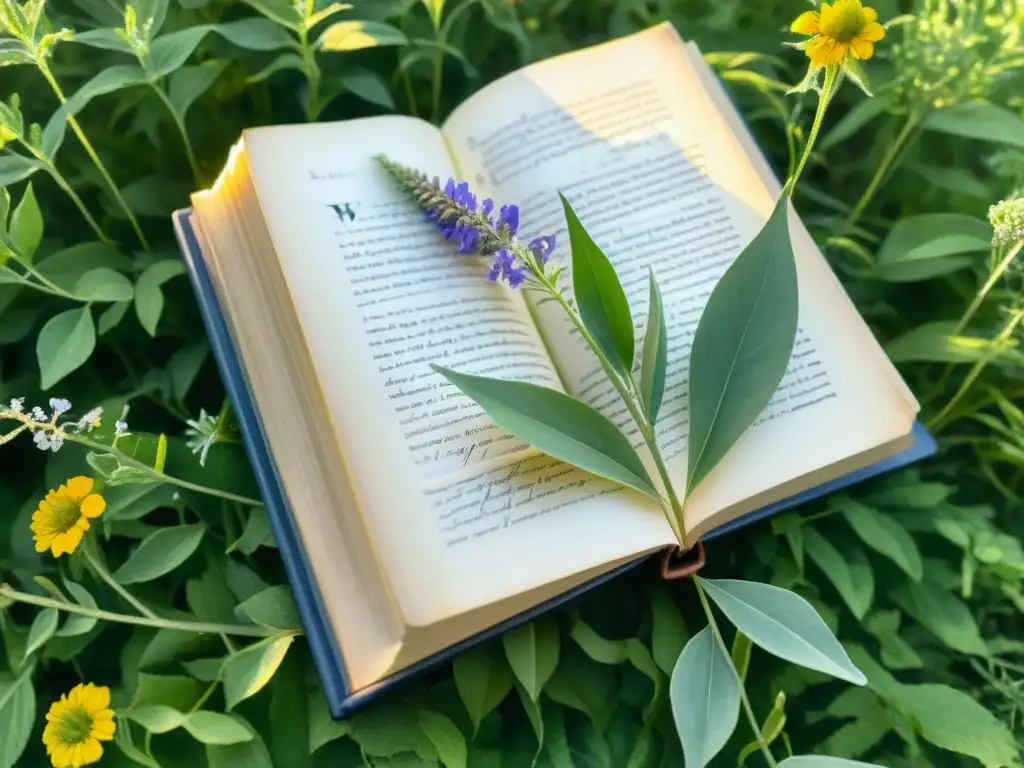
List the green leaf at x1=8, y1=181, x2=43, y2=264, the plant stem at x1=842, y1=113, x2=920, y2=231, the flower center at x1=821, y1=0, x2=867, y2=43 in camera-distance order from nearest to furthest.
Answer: the flower center at x1=821, y1=0, x2=867, y2=43
the green leaf at x1=8, y1=181, x2=43, y2=264
the plant stem at x1=842, y1=113, x2=920, y2=231

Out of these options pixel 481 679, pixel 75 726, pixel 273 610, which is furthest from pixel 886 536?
pixel 75 726

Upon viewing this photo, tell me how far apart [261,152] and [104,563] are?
256mm

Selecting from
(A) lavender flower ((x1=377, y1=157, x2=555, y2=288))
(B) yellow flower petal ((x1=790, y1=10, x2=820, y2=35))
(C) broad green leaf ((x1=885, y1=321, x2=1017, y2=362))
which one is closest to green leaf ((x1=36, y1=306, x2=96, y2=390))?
(A) lavender flower ((x1=377, y1=157, x2=555, y2=288))

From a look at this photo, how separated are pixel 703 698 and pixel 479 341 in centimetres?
23

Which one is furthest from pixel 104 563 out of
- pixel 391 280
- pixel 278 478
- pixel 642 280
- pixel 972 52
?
pixel 972 52

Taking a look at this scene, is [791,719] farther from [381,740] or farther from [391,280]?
[391,280]

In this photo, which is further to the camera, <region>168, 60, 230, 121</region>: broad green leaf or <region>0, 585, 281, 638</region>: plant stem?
<region>168, 60, 230, 121</region>: broad green leaf

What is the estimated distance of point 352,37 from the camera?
548 millimetres

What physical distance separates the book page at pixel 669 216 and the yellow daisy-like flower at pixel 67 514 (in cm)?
28

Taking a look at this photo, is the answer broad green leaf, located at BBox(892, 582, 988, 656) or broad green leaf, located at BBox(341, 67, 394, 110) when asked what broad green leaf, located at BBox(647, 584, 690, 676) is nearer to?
broad green leaf, located at BBox(892, 582, 988, 656)

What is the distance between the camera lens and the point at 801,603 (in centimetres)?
44

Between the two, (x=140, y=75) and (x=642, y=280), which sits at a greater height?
(x=140, y=75)

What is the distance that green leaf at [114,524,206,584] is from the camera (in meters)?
0.47

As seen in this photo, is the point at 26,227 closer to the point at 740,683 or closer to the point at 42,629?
the point at 42,629
